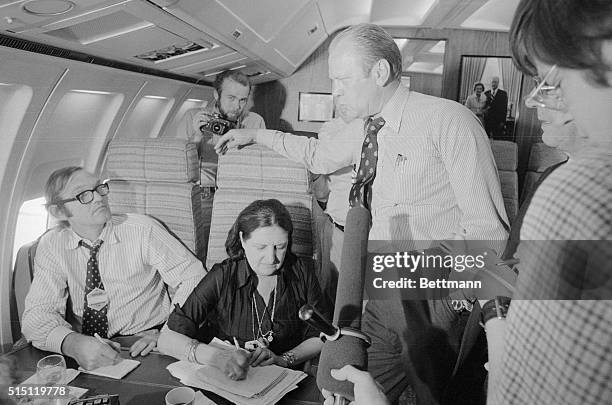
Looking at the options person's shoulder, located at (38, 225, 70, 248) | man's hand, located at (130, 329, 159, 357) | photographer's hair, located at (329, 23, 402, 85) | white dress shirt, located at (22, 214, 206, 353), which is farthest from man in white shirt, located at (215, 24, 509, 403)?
man's hand, located at (130, 329, 159, 357)

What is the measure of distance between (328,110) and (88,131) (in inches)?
22.3

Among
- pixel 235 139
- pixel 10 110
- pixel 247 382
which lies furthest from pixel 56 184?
pixel 247 382

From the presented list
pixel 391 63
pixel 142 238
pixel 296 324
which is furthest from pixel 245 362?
pixel 391 63

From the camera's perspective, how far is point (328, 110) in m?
1.02

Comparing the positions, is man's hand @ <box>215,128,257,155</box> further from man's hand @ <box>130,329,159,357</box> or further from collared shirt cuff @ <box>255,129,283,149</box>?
man's hand @ <box>130,329,159,357</box>

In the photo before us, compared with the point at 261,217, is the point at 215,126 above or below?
above

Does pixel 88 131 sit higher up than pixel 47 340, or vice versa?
pixel 88 131

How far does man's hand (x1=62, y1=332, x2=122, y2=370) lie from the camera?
3.50 feet

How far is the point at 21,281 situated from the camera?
1046 mm

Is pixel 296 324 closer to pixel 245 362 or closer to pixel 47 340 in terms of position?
pixel 245 362

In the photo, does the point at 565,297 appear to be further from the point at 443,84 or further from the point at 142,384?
the point at 142,384

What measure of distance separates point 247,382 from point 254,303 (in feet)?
0.78

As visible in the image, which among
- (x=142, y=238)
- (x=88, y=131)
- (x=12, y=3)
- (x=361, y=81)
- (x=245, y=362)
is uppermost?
(x=12, y=3)

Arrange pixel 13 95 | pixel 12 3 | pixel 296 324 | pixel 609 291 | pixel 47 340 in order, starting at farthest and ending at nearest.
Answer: pixel 296 324 → pixel 47 340 → pixel 13 95 → pixel 12 3 → pixel 609 291
